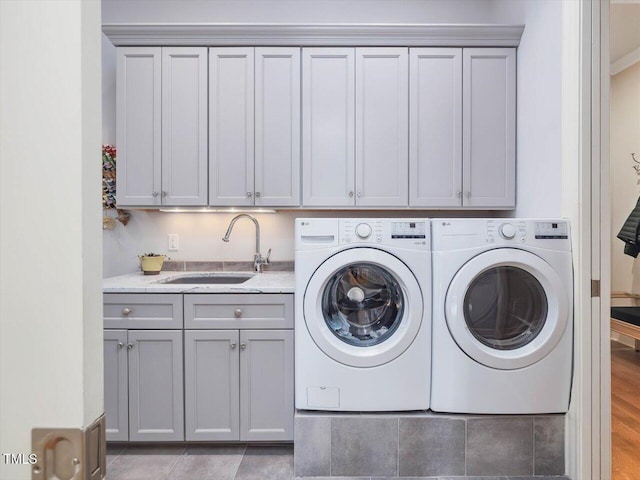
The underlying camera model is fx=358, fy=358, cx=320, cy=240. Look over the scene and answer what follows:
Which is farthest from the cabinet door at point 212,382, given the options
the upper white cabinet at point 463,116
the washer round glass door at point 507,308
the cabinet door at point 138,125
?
the upper white cabinet at point 463,116

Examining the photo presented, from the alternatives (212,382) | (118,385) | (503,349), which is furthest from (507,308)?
(118,385)

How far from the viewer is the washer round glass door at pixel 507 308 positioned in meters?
1.70

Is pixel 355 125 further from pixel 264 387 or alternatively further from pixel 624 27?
pixel 624 27

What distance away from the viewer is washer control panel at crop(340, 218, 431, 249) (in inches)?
68.9

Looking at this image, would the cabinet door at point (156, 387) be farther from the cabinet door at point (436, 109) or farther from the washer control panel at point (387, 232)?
the cabinet door at point (436, 109)

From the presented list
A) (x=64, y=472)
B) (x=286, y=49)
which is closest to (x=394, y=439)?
(x=64, y=472)

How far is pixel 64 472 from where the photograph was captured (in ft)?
1.40

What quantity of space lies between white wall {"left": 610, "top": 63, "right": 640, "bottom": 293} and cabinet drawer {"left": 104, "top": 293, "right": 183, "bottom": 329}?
2.78 meters

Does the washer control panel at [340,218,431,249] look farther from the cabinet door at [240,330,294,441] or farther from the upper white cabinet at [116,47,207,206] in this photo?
the upper white cabinet at [116,47,207,206]

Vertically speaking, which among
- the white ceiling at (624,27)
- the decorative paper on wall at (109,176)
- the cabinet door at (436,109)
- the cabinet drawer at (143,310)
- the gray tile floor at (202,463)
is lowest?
the gray tile floor at (202,463)

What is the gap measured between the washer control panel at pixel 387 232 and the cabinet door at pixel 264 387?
67 cm

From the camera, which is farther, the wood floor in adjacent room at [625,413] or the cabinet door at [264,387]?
the cabinet door at [264,387]

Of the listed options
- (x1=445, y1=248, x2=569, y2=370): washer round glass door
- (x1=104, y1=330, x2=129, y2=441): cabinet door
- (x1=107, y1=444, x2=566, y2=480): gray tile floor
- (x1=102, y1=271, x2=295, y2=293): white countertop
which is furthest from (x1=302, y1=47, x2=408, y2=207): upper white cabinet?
(x1=107, y1=444, x2=566, y2=480): gray tile floor

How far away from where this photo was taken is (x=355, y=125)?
222 cm
